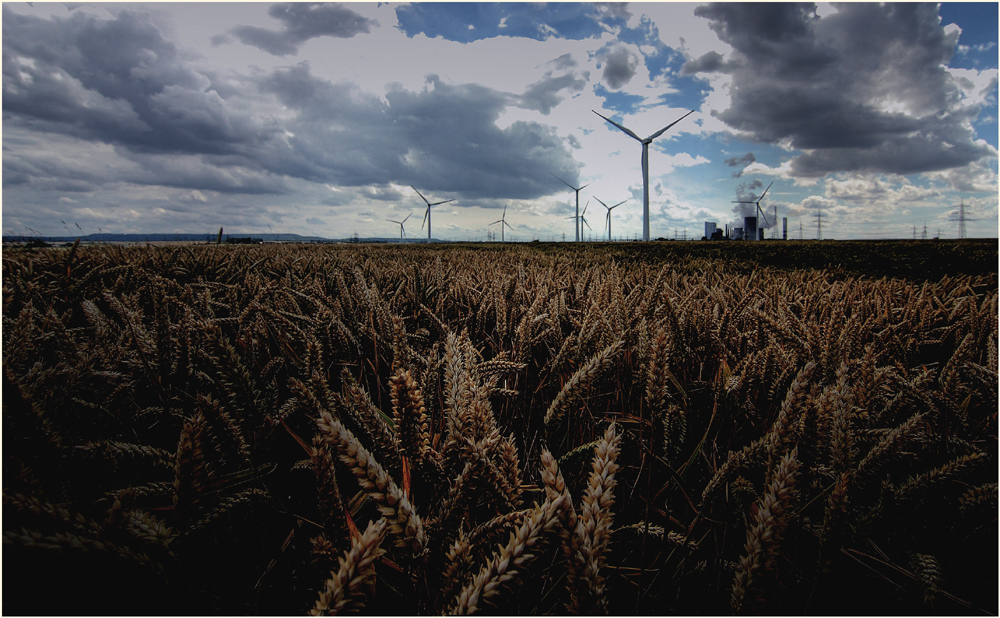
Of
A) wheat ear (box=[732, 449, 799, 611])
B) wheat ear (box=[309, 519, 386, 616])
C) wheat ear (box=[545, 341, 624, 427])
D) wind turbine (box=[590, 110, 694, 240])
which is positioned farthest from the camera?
wind turbine (box=[590, 110, 694, 240])

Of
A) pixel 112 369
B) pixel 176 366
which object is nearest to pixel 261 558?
pixel 176 366

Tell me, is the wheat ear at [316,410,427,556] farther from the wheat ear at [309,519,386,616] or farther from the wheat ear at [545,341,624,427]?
the wheat ear at [545,341,624,427]

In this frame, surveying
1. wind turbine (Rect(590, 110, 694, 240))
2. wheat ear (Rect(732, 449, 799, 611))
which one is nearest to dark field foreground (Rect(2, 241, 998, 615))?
wheat ear (Rect(732, 449, 799, 611))

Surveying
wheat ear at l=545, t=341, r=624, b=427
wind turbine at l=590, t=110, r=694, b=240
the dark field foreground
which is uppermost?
wind turbine at l=590, t=110, r=694, b=240

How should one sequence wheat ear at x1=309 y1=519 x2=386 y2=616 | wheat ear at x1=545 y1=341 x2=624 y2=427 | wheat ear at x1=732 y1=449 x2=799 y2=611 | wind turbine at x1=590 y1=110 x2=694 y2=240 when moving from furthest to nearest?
wind turbine at x1=590 y1=110 x2=694 y2=240
wheat ear at x1=545 y1=341 x2=624 y2=427
wheat ear at x1=732 y1=449 x2=799 y2=611
wheat ear at x1=309 y1=519 x2=386 y2=616

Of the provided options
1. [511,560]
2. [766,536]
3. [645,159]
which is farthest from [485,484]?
[645,159]

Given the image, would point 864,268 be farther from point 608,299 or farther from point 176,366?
point 176,366

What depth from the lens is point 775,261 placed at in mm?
8367

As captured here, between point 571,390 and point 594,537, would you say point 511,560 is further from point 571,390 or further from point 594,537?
point 571,390

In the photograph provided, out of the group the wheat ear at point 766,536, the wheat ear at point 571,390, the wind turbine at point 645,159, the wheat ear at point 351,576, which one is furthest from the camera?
the wind turbine at point 645,159

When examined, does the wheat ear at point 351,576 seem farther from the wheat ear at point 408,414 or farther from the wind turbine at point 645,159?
the wind turbine at point 645,159

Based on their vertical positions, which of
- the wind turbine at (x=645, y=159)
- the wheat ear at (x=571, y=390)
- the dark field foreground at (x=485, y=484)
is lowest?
the dark field foreground at (x=485, y=484)

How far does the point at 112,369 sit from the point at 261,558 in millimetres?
824

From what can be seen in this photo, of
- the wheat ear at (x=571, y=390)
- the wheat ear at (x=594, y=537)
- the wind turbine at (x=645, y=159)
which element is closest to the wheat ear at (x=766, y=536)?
the wheat ear at (x=594, y=537)
